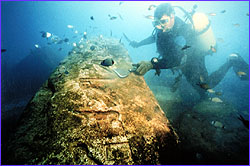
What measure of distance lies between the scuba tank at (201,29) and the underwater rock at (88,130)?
5003mm

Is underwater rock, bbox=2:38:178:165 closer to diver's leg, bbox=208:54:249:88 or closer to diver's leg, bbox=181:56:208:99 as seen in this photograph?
diver's leg, bbox=181:56:208:99

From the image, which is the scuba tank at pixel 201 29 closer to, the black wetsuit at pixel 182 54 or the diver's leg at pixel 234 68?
the black wetsuit at pixel 182 54

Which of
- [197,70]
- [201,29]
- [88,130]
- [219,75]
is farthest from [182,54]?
[88,130]

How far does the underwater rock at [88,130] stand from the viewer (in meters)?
1.23

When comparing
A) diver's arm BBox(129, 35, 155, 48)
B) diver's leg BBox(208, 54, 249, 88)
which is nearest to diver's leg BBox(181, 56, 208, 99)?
diver's leg BBox(208, 54, 249, 88)

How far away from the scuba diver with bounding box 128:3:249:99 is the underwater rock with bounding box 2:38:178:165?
69.4 inches

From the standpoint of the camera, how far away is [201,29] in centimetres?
519

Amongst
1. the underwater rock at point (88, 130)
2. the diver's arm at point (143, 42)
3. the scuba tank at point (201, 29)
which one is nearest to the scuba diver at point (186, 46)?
the scuba tank at point (201, 29)

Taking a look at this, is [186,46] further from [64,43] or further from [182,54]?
[64,43]

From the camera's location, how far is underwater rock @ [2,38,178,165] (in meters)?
1.23

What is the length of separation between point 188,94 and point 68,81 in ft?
35.6

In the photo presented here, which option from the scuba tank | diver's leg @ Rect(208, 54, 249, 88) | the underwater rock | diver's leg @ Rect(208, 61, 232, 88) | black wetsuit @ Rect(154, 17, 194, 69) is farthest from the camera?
diver's leg @ Rect(208, 61, 232, 88)

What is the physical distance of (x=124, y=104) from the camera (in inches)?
83.3

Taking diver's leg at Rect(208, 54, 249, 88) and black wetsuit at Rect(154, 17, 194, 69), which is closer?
black wetsuit at Rect(154, 17, 194, 69)
